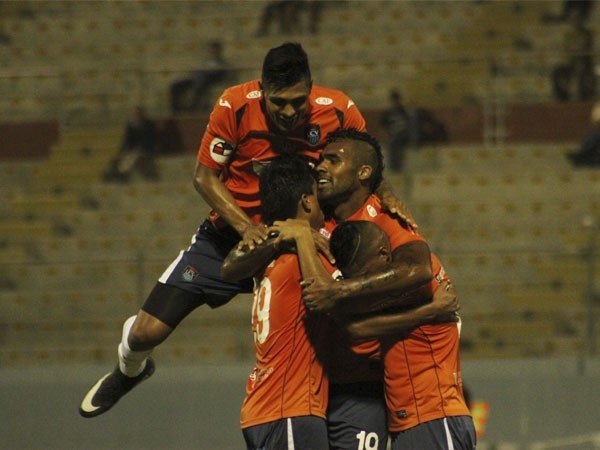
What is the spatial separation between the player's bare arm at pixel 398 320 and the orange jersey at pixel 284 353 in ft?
0.58

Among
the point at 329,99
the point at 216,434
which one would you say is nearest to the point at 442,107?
the point at 216,434

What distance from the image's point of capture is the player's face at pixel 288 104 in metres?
4.75

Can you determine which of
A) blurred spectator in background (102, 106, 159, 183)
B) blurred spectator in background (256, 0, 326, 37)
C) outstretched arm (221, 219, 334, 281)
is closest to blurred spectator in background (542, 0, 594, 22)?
blurred spectator in background (256, 0, 326, 37)

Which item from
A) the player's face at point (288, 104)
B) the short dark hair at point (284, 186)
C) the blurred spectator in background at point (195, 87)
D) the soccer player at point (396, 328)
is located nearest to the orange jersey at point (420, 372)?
the soccer player at point (396, 328)

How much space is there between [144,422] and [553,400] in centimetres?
306

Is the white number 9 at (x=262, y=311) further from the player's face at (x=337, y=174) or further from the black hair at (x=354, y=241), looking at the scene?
the player's face at (x=337, y=174)

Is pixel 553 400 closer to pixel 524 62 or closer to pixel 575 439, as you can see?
pixel 575 439

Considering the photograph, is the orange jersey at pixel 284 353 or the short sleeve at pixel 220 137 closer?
the orange jersey at pixel 284 353

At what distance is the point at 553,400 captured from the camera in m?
8.84

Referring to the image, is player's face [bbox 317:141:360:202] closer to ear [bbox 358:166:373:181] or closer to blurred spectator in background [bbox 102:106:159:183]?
ear [bbox 358:166:373:181]

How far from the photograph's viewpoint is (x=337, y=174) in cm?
464

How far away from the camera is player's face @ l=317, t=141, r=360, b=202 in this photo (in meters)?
4.63

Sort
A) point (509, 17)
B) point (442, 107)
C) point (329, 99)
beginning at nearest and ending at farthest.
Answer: point (329, 99)
point (442, 107)
point (509, 17)

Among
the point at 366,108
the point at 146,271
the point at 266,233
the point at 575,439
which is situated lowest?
the point at 575,439
